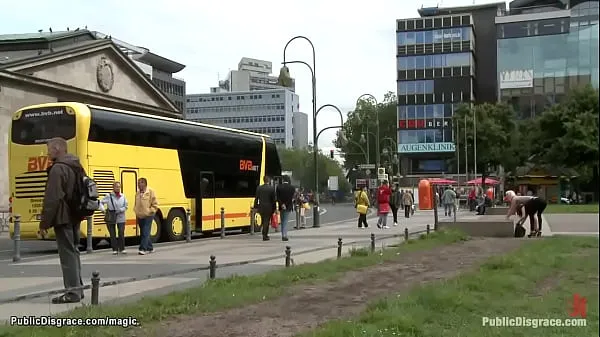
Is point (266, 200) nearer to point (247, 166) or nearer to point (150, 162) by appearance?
point (150, 162)

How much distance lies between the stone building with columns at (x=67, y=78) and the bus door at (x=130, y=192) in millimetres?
19556

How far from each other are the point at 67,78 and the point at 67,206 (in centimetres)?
3503

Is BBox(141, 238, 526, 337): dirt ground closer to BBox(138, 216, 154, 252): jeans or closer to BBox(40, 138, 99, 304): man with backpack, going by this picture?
BBox(40, 138, 99, 304): man with backpack

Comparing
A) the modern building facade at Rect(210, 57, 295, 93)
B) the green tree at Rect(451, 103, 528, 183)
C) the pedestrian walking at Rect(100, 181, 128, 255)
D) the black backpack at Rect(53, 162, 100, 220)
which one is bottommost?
the pedestrian walking at Rect(100, 181, 128, 255)

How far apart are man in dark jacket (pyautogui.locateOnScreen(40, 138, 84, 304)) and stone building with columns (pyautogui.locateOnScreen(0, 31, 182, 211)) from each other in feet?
98.1

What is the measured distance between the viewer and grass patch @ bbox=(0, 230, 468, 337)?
642 cm

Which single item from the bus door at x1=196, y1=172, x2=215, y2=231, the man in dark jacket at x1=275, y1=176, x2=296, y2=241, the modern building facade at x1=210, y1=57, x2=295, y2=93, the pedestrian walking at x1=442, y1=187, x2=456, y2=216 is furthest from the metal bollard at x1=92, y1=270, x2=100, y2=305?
the modern building facade at x1=210, y1=57, x2=295, y2=93

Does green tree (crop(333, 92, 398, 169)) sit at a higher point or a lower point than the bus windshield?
higher

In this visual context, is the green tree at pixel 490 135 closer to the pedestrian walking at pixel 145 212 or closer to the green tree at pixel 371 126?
the green tree at pixel 371 126

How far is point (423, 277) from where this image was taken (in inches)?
418

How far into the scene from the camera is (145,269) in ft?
41.6

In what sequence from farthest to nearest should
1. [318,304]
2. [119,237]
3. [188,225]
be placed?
[188,225] < [119,237] < [318,304]

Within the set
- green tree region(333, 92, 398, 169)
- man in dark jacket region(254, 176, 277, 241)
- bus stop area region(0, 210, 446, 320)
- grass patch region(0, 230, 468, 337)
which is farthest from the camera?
green tree region(333, 92, 398, 169)

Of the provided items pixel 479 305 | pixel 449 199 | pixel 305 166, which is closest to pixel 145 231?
pixel 479 305
